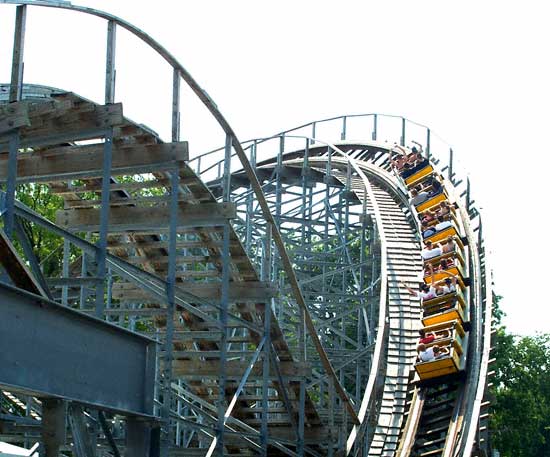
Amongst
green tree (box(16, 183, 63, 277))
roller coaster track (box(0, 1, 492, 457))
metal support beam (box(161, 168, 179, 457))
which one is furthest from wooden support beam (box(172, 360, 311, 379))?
green tree (box(16, 183, 63, 277))

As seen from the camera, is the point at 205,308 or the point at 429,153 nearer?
the point at 205,308

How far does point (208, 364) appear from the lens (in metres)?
16.3

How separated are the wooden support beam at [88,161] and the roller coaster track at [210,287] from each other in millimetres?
15

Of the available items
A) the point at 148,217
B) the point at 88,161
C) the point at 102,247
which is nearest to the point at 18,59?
the point at 102,247

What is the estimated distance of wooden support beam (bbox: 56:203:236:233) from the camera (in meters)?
14.8

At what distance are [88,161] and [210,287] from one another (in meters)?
3.12

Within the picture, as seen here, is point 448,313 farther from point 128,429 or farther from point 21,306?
point 21,306

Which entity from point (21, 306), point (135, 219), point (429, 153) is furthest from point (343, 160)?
point (21, 306)

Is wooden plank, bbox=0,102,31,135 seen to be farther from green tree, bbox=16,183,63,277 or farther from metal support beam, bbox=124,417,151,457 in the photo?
green tree, bbox=16,183,63,277

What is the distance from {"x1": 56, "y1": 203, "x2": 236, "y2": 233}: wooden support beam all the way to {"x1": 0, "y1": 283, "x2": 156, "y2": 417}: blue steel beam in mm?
4476

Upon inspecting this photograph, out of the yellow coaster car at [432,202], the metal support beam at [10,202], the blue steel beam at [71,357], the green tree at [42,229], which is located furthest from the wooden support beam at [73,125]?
the green tree at [42,229]

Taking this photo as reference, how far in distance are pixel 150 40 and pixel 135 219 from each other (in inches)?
97.4

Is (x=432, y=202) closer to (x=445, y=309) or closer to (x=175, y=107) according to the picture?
(x=445, y=309)

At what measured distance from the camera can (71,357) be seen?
926 centimetres
